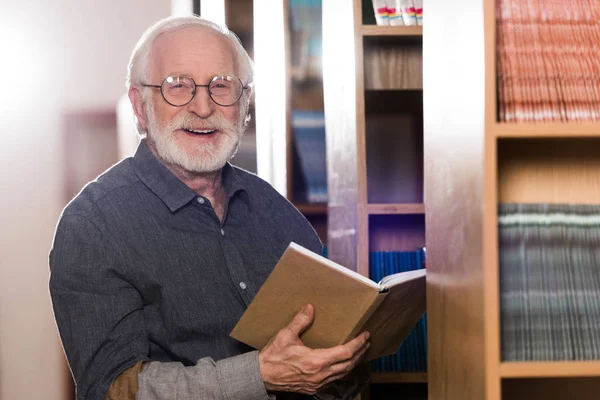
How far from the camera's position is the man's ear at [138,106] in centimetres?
185

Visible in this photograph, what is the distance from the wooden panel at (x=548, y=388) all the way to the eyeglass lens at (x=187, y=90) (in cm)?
94

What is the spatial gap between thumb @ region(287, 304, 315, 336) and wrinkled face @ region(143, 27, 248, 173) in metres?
0.51

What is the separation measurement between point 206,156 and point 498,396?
994mm

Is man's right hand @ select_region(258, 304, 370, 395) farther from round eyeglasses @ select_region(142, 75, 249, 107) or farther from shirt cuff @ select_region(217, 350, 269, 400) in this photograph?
round eyeglasses @ select_region(142, 75, 249, 107)

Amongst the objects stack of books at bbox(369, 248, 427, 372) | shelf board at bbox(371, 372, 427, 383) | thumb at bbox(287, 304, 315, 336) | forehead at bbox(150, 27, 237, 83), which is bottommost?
shelf board at bbox(371, 372, 427, 383)

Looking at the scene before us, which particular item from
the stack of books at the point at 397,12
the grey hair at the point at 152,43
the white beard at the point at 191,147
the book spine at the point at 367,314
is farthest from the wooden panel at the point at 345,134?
the book spine at the point at 367,314

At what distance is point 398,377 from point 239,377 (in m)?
1.03

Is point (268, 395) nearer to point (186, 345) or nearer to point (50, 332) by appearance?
point (186, 345)

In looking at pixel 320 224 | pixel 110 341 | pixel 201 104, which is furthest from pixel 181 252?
pixel 320 224

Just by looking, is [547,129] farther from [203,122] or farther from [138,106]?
[138,106]

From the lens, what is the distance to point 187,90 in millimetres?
1789

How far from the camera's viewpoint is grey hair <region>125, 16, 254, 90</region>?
1849mm

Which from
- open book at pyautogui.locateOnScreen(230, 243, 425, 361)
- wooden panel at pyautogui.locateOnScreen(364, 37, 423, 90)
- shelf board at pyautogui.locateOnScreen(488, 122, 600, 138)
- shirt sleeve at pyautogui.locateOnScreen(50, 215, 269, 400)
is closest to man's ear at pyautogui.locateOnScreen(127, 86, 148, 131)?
shirt sleeve at pyautogui.locateOnScreen(50, 215, 269, 400)

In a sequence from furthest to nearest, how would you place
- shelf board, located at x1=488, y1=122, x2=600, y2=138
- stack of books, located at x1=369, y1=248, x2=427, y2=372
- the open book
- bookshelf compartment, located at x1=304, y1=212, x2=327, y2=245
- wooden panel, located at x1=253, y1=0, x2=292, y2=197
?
1. bookshelf compartment, located at x1=304, y1=212, x2=327, y2=245
2. wooden panel, located at x1=253, y1=0, x2=292, y2=197
3. stack of books, located at x1=369, y1=248, x2=427, y2=372
4. the open book
5. shelf board, located at x1=488, y1=122, x2=600, y2=138
